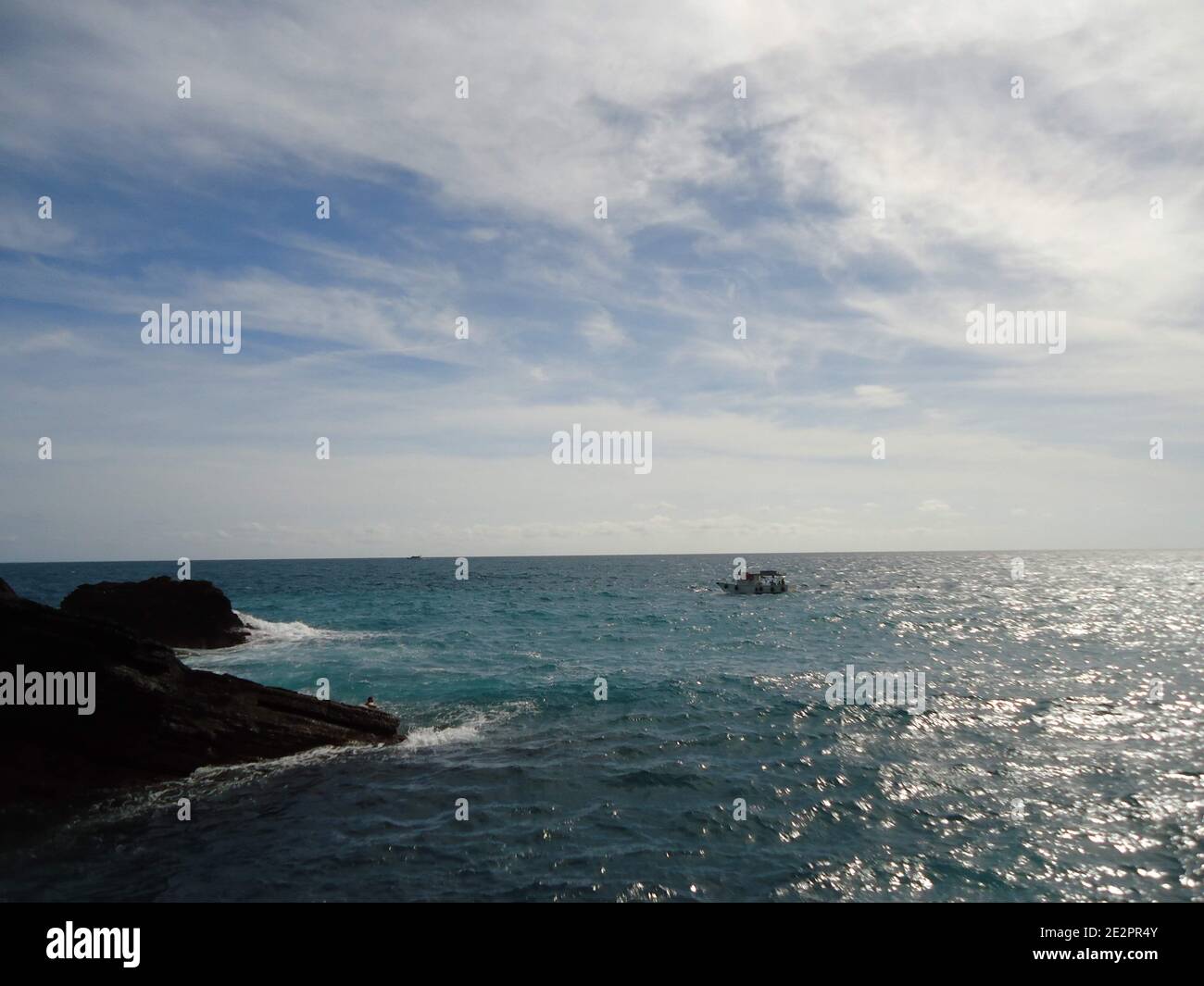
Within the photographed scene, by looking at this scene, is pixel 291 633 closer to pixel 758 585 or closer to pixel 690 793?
pixel 690 793

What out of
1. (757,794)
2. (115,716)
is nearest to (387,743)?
(115,716)

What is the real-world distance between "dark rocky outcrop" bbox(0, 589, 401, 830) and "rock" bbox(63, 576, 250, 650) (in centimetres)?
2774

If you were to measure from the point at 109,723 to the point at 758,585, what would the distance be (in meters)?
76.7

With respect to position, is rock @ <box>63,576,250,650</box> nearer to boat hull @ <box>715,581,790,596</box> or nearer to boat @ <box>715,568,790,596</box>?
boat hull @ <box>715,581,790,596</box>

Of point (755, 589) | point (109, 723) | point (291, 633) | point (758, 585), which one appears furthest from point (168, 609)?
point (758, 585)

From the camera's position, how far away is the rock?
146 ft

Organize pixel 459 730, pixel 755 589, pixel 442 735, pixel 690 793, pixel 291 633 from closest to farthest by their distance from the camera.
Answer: pixel 690 793 < pixel 442 735 < pixel 459 730 < pixel 291 633 < pixel 755 589

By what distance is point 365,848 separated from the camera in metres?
14.9

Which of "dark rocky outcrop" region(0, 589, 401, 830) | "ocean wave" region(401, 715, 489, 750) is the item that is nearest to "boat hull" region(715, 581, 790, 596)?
"ocean wave" region(401, 715, 489, 750)

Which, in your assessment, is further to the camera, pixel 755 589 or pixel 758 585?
pixel 758 585

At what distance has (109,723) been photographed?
61.1 ft

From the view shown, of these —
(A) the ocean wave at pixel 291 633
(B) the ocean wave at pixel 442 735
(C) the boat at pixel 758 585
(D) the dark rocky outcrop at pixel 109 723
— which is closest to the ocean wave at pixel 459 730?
(B) the ocean wave at pixel 442 735

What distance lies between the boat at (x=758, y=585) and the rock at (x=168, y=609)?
59441 millimetres
